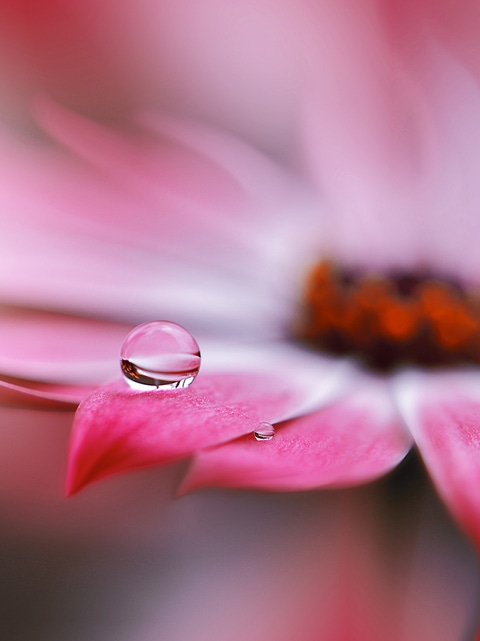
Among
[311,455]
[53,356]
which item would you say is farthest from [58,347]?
[311,455]

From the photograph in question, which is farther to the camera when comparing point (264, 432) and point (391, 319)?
point (391, 319)

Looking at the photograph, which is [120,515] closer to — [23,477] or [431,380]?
[23,477]

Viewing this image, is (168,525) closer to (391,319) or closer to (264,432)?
(264,432)

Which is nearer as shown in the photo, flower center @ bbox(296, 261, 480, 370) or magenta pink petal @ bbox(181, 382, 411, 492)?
magenta pink petal @ bbox(181, 382, 411, 492)

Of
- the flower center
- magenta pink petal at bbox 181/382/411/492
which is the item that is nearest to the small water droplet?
magenta pink petal at bbox 181/382/411/492

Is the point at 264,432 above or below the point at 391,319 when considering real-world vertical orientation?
below

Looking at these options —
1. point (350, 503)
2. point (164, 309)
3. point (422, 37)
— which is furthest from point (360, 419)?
point (422, 37)

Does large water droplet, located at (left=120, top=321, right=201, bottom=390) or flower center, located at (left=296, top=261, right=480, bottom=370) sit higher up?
flower center, located at (left=296, top=261, right=480, bottom=370)

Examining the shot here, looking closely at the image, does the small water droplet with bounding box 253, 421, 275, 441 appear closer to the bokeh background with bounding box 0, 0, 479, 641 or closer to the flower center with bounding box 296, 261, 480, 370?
the bokeh background with bounding box 0, 0, 479, 641
